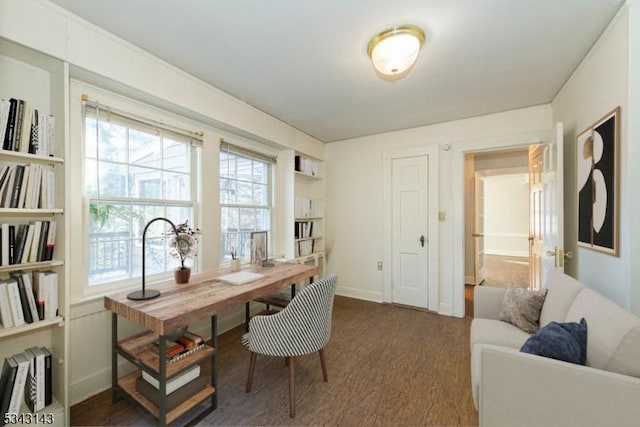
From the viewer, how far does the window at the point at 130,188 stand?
190 cm

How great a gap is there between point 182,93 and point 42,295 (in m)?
1.64

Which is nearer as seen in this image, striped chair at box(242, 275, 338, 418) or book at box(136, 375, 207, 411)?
book at box(136, 375, 207, 411)

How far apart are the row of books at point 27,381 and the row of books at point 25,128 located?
3.71 feet

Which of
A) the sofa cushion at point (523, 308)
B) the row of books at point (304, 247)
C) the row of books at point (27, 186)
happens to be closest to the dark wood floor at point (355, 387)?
the sofa cushion at point (523, 308)

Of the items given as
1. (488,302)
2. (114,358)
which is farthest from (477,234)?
(114,358)

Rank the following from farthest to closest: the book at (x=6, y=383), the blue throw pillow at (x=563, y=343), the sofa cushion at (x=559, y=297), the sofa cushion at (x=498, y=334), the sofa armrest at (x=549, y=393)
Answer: the sofa cushion at (x=498, y=334) → the sofa cushion at (x=559, y=297) → the book at (x=6, y=383) → the blue throw pillow at (x=563, y=343) → the sofa armrest at (x=549, y=393)

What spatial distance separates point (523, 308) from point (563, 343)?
849 millimetres

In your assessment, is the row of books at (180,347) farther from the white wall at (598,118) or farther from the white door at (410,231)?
the white door at (410,231)

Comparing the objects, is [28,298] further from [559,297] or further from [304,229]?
[559,297]

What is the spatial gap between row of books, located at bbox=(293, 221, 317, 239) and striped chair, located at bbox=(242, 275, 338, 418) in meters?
1.92

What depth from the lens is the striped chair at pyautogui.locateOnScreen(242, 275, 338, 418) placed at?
5.43 feet

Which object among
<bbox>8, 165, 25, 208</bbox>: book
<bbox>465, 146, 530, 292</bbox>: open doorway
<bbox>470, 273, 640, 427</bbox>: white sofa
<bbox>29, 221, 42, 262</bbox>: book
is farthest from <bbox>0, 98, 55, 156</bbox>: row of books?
<bbox>465, 146, 530, 292</bbox>: open doorway

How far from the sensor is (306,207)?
12.6 feet

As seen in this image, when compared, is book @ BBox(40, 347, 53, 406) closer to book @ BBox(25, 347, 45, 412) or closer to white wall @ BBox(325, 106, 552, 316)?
book @ BBox(25, 347, 45, 412)
